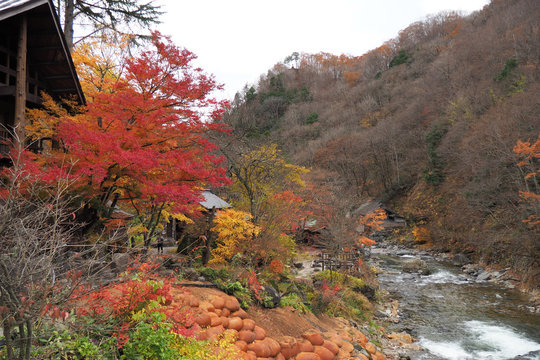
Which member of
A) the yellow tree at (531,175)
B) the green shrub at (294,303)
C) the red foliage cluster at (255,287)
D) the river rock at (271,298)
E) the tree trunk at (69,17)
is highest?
the tree trunk at (69,17)

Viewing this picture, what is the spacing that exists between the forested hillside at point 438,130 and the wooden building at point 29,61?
6.97 metres

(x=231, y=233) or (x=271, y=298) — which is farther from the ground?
(x=231, y=233)

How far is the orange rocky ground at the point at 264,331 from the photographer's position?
20.5 feet

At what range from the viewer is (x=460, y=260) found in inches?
841

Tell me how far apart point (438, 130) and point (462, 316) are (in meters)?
24.4

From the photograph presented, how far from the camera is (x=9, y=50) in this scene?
8938mm

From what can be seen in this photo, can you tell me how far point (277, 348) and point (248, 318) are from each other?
981 mm

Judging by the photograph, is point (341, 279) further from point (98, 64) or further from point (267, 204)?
point (98, 64)

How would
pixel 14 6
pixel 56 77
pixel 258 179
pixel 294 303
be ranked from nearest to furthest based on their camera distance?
pixel 14 6
pixel 294 303
pixel 56 77
pixel 258 179

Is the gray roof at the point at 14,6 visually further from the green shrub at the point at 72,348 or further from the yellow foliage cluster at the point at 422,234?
the yellow foliage cluster at the point at 422,234

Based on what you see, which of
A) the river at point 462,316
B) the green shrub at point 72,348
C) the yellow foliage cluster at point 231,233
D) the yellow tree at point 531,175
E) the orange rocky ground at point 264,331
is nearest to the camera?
the green shrub at point 72,348

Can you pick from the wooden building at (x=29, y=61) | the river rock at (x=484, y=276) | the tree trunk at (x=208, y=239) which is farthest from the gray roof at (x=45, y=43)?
the river rock at (x=484, y=276)

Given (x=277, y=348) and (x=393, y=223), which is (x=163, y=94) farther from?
(x=393, y=223)

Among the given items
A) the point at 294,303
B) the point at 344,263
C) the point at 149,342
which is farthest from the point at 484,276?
the point at 149,342
